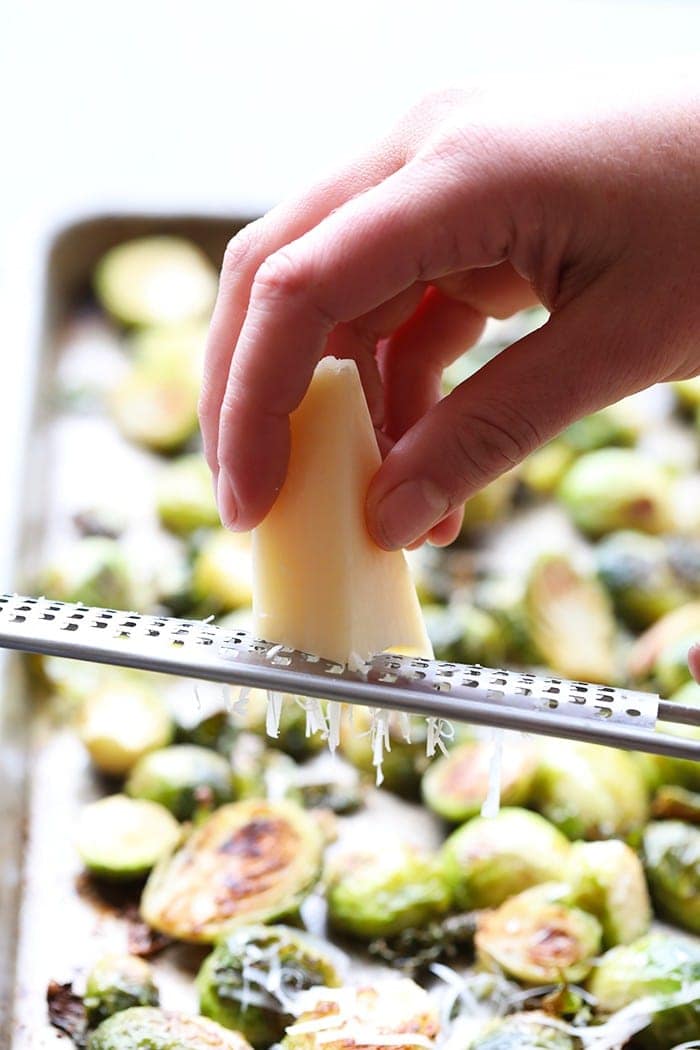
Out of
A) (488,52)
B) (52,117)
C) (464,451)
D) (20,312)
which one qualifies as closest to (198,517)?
(20,312)

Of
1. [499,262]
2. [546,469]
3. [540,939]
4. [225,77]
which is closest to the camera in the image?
[499,262]

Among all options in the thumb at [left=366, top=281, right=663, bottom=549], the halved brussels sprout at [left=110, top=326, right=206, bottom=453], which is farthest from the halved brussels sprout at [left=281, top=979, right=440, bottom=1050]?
the halved brussels sprout at [left=110, top=326, right=206, bottom=453]

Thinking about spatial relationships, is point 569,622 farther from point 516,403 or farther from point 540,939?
point 516,403

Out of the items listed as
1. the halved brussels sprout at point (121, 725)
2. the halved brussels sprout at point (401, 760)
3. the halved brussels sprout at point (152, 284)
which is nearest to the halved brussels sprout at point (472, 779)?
the halved brussels sprout at point (401, 760)

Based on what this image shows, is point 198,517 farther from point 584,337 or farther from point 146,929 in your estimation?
point 584,337

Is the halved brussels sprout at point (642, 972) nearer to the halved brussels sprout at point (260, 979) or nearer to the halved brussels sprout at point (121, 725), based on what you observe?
the halved brussels sprout at point (260, 979)

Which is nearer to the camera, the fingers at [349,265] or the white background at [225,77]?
the fingers at [349,265]

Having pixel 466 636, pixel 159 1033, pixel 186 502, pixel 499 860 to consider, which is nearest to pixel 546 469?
pixel 466 636
